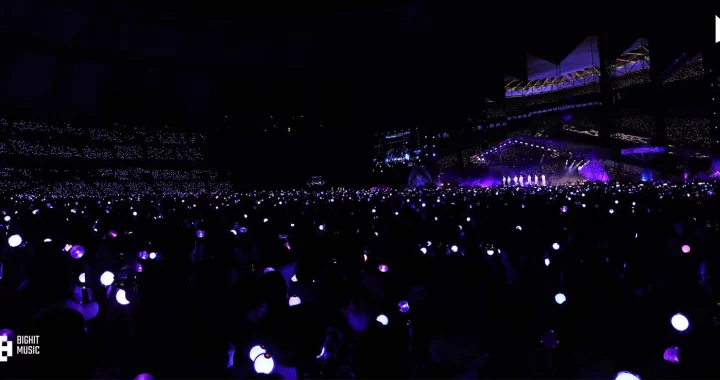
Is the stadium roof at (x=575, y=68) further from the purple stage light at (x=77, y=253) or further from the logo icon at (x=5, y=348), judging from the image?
the logo icon at (x=5, y=348)

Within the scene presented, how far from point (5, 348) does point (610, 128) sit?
4289 centimetres

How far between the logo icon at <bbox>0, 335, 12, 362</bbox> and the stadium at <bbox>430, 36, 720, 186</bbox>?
111 feet

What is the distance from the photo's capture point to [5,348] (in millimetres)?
3273

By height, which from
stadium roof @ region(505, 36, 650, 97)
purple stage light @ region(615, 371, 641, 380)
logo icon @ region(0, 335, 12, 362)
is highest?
stadium roof @ region(505, 36, 650, 97)

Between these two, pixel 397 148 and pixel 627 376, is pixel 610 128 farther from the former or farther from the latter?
pixel 627 376

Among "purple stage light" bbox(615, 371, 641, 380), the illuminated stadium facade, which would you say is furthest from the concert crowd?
the illuminated stadium facade

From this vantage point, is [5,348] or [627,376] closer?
[627,376]

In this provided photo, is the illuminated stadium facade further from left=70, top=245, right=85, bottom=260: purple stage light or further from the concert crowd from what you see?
left=70, top=245, right=85, bottom=260: purple stage light

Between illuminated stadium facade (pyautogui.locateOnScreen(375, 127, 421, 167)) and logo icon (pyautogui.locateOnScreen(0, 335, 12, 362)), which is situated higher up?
illuminated stadium facade (pyautogui.locateOnScreen(375, 127, 421, 167))

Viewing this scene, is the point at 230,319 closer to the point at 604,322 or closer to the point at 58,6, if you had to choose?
the point at 604,322

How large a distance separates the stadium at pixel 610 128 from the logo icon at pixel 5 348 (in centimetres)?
3372

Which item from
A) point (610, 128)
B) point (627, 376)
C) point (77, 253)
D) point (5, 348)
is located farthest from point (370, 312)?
point (610, 128)

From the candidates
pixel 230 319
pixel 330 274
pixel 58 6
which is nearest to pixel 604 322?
pixel 330 274

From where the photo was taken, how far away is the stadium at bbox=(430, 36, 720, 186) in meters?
33.0
